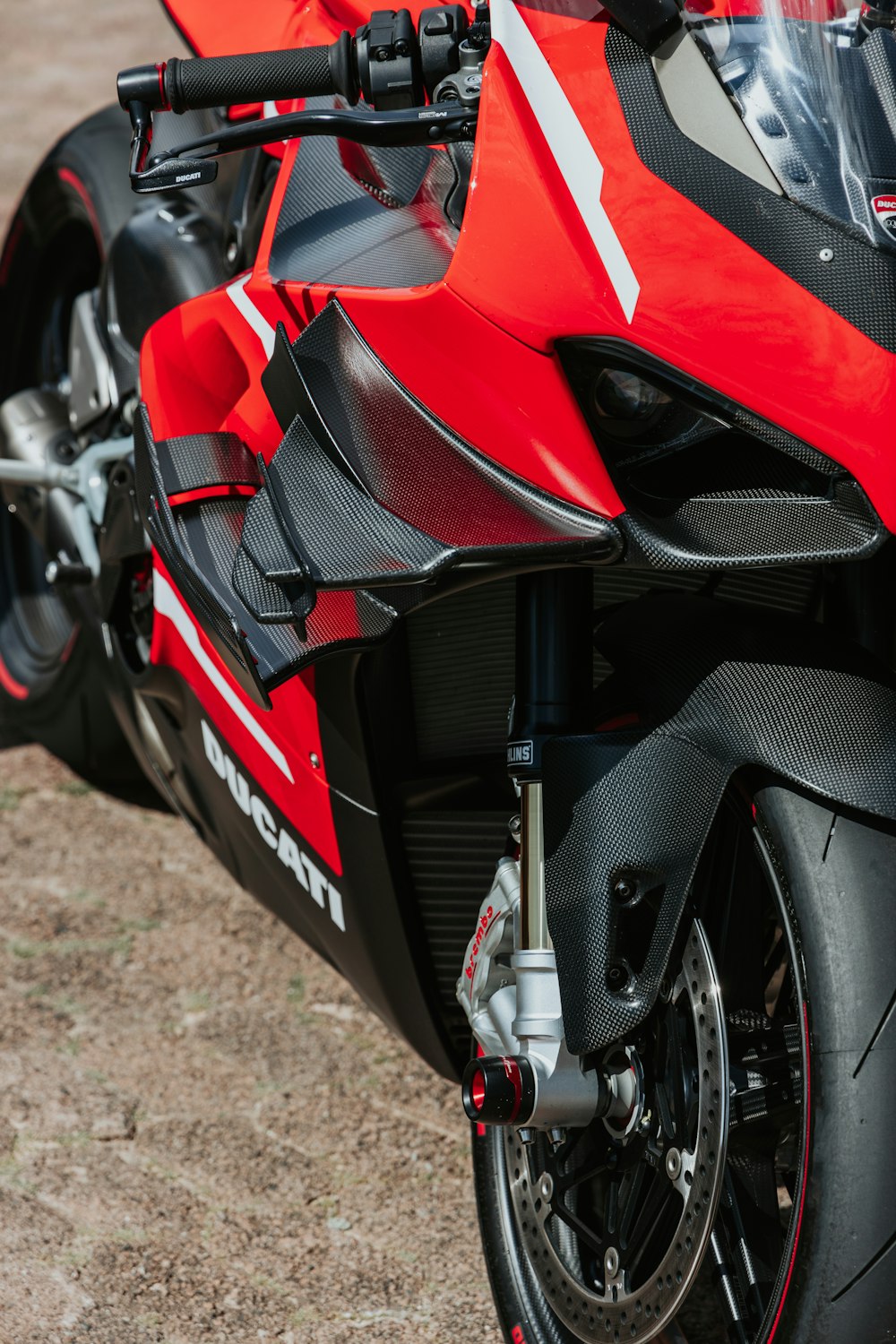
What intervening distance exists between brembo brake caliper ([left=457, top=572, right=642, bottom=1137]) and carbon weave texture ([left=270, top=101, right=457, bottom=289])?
1.09 feet

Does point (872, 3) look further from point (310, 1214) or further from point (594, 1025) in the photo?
point (310, 1214)

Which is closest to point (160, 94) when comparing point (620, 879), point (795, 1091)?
point (620, 879)

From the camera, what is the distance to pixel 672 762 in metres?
1.43

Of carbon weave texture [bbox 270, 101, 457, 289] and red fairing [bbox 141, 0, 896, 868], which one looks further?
carbon weave texture [bbox 270, 101, 457, 289]

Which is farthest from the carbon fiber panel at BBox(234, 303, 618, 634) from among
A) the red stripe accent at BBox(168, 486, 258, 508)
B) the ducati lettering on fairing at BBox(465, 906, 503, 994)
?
the ducati lettering on fairing at BBox(465, 906, 503, 994)

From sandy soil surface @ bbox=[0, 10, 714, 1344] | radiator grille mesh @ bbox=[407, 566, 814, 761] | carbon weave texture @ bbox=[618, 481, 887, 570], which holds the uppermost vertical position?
carbon weave texture @ bbox=[618, 481, 887, 570]

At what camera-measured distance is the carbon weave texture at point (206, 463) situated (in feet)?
5.95

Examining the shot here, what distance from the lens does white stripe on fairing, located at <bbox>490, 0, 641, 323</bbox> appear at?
1.27 m

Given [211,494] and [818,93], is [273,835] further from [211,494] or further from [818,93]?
[818,93]

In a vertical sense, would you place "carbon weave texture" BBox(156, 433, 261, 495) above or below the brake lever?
below

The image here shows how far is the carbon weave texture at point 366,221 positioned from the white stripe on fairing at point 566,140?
7.8 inches

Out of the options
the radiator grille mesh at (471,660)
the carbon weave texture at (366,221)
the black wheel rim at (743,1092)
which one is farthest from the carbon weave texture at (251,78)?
the black wheel rim at (743,1092)

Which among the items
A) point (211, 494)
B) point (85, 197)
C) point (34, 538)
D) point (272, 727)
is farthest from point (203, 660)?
point (34, 538)

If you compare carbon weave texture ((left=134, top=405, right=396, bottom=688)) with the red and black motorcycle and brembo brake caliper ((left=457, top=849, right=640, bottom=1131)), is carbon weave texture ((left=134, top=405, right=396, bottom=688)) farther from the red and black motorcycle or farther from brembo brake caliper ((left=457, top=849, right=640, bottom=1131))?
brembo brake caliper ((left=457, top=849, right=640, bottom=1131))
